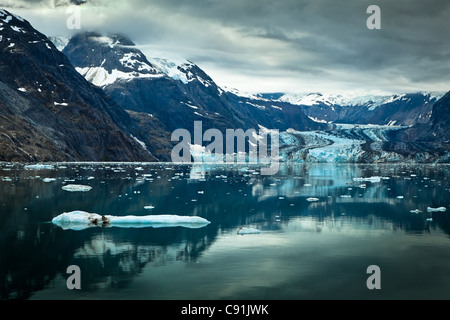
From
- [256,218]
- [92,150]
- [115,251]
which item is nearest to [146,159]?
[92,150]

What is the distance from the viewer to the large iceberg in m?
32.7

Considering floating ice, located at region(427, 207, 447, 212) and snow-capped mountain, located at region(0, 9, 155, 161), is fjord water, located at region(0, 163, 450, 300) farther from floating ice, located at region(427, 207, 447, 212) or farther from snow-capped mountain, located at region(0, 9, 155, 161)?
snow-capped mountain, located at region(0, 9, 155, 161)

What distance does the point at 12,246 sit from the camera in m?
26.1

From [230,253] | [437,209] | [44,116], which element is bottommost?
[230,253]

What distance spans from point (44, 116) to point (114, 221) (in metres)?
140

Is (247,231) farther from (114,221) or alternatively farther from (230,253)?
(114,221)

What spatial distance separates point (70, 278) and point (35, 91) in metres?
170

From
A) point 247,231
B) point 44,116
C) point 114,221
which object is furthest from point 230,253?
point 44,116

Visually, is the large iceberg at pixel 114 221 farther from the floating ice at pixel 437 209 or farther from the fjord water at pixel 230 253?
the floating ice at pixel 437 209

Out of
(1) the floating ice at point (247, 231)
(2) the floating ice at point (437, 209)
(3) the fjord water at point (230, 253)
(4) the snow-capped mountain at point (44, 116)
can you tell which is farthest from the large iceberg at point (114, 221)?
(4) the snow-capped mountain at point (44, 116)

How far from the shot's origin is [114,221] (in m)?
33.6

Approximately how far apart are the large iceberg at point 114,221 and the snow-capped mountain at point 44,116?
104303 millimetres
